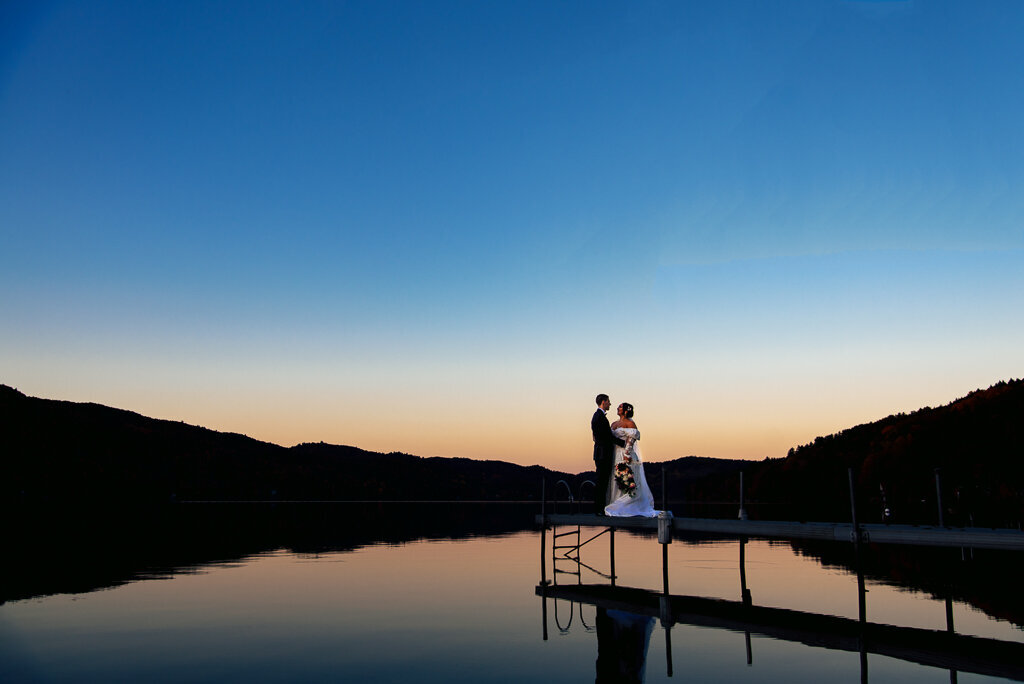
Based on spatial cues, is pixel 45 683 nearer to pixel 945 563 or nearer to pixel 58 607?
pixel 58 607

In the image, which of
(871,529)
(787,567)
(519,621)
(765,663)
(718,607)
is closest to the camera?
(765,663)

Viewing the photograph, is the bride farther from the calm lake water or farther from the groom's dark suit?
the calm lake water

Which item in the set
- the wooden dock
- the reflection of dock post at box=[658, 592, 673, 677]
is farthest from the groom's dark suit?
the reflection of dock post at box=[658, 592, 673, 677]

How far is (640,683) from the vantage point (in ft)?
48.4

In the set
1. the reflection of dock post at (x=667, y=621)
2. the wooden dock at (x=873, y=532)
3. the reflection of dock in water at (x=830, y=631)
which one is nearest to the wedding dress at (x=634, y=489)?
the wooden dock at (x=873, y=532)

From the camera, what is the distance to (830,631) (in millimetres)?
19719

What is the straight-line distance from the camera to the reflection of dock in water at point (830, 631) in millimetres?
16062

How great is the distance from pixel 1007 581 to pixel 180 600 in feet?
93.2

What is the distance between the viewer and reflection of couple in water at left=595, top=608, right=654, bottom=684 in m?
15.5

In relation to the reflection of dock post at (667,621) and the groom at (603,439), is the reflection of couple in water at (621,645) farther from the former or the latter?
the groom at (603,439)

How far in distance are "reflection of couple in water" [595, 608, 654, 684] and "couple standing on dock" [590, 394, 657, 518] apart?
320 cm

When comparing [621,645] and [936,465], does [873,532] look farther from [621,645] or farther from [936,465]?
[936,465]

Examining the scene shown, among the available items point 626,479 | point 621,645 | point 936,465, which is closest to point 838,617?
point 626,479

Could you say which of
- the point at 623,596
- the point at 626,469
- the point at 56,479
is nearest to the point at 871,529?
the point at 626,469
